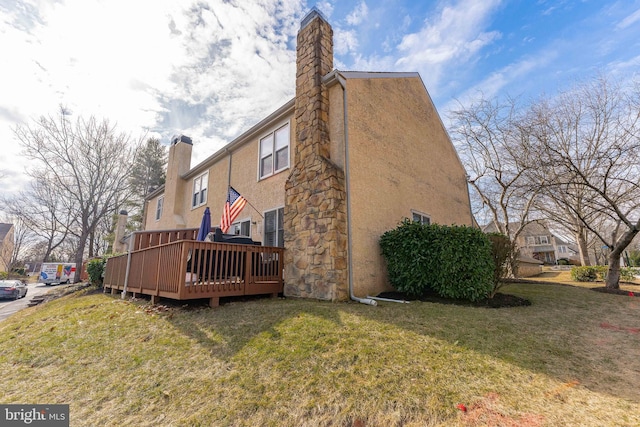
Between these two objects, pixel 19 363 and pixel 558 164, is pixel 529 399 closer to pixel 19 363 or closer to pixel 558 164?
pixel 19 363

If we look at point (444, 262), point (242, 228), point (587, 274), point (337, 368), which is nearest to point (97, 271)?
point (242, 228)

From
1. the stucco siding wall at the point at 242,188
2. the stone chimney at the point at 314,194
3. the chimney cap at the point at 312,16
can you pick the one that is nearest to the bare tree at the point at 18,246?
the stucco siding wall at the point at 242,188

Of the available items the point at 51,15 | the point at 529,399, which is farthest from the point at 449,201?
the point at 51,15

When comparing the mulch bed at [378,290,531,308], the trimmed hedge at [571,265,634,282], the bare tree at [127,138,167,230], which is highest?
the bare tree at [127,138,167,230]

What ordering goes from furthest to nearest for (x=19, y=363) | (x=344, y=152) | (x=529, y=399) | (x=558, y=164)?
1. (x=558, y=164)
2. (x=344, y=152)
3. (x=19, y=363)
4. (x=529, y=399)

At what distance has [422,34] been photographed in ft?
28.6

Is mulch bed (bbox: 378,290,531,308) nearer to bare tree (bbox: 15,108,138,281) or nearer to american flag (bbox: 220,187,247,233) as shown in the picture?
american flag (bbox: 220,187,247,233)

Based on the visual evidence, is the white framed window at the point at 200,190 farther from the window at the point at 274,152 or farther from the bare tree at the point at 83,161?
the bare tree at the point at 83,161

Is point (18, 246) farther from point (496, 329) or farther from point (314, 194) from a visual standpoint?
point (496, 329)

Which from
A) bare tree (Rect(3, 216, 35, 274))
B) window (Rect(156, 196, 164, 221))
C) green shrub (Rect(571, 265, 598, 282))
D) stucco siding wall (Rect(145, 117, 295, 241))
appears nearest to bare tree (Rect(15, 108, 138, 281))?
window (Rect(156, 196, 164, 221))

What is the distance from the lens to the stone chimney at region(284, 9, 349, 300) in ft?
20.1

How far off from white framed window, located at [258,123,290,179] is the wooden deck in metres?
3.16

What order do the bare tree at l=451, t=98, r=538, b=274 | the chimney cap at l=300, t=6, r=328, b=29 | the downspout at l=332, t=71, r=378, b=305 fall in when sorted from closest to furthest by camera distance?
the downspout at l=332, t=71, r=378, b=305 < the chimney cap at l=300, t=6, r=328, b=29 < the bare tree at l=451, t=98, r=538, b=274

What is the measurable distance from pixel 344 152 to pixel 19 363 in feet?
22.2
